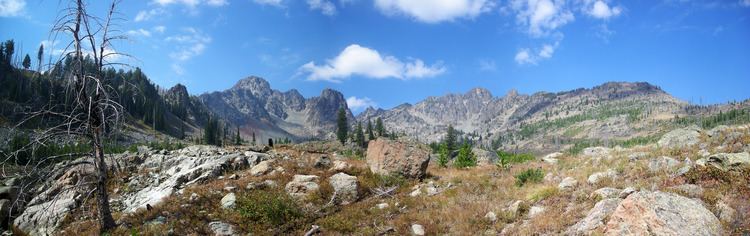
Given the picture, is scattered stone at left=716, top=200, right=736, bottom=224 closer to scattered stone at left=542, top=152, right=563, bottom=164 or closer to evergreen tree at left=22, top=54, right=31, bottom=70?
scattered stone at left=542, top=152, right=563, bottom=164

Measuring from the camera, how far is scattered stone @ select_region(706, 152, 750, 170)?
11367 millimetres

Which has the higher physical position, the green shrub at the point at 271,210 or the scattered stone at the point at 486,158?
the green shrub at the point at 271,210

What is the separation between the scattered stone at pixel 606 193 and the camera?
11.6 meters

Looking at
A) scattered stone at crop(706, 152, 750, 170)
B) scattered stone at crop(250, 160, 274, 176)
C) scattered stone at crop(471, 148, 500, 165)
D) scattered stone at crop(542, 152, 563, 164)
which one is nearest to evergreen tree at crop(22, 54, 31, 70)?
scattered stone at crop(471, 148, 500, 165)

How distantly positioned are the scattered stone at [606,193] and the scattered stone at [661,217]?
7.24 feet

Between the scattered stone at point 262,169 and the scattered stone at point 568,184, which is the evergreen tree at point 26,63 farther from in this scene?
the scattered stone at point 568,184

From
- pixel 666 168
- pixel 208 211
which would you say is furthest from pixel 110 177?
pixel 666 168

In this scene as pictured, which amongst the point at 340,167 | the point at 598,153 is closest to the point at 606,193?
the point at 598,153

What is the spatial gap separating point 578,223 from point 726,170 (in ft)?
15.6

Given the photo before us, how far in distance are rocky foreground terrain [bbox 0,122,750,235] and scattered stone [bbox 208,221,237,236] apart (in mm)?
34

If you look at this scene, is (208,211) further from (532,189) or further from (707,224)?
(707,224)

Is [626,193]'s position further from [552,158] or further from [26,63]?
[26,63]

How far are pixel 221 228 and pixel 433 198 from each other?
8008 mm

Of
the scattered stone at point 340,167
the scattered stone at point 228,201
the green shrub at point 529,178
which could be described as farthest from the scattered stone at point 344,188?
the green shrub at point 529,178
